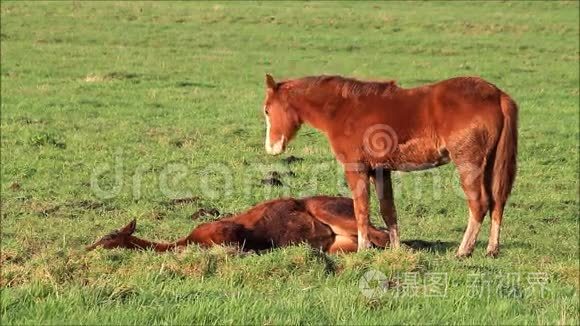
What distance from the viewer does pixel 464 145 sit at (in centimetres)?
813

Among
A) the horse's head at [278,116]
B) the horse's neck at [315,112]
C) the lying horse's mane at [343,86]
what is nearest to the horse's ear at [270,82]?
the horse's head at [278,116]

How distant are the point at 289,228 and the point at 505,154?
2103 millimetres

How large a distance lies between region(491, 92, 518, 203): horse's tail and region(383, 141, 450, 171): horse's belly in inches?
18.8

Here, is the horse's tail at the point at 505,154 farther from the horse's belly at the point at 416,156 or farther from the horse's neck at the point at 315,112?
the horse's neck at the point at 315,112

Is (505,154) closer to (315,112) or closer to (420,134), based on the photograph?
(420,134)

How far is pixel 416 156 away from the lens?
8.27 m

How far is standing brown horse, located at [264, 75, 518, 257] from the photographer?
26.8ft

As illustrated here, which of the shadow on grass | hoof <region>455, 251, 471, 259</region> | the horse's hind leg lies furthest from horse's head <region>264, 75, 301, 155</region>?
hoof <region>455, 251, 471, 259</region>

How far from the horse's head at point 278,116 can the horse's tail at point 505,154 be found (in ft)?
6.36

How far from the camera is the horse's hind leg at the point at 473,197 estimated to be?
8273 mm

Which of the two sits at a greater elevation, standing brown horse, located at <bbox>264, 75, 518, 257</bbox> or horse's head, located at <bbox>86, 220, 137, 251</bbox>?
standing brown horse, located at <bbox>264, 75, 518, 257</bbox>

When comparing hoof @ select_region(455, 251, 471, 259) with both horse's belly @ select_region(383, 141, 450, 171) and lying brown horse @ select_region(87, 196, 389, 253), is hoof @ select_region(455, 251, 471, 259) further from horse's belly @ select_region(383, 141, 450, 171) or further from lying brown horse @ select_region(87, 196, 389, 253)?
horse's belly @ select_region(383, 141, 450, 171)

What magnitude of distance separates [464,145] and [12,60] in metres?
19.0

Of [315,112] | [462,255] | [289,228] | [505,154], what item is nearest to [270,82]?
[315,112]
